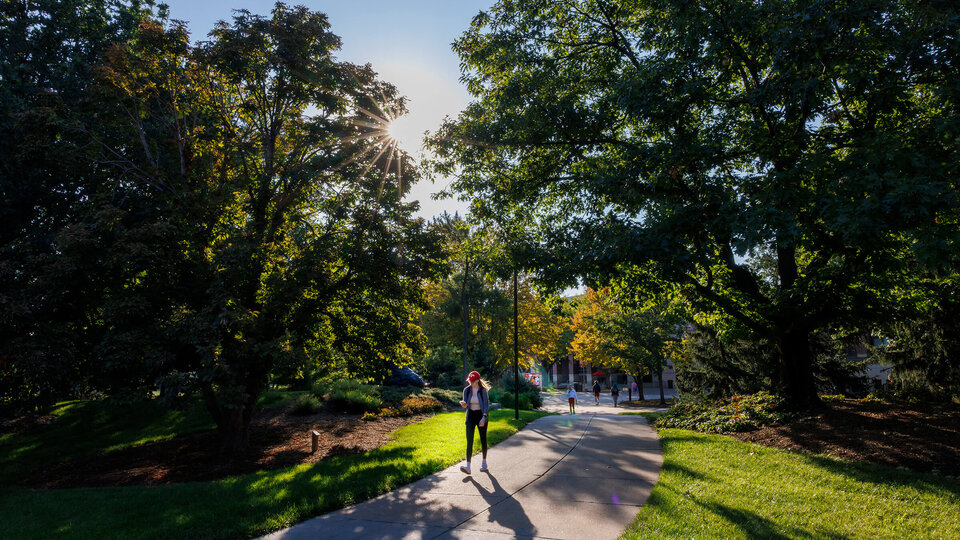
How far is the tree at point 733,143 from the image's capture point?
6.55 meters

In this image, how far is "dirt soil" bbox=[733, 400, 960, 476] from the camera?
23.4ft

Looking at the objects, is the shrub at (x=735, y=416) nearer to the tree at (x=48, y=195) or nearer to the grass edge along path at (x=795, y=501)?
the grass edge along path at (x=795, y=501)

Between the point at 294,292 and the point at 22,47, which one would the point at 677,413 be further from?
the point at 22,47

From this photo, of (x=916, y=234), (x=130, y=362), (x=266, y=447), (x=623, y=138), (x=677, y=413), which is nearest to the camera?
(x=916, y=234)

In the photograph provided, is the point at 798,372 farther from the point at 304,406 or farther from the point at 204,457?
the point at 304,406

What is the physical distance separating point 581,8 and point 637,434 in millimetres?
11607

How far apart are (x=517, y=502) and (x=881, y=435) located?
7736 mm

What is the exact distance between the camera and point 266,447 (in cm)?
1141

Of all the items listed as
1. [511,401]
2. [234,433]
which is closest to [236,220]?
[234,433]

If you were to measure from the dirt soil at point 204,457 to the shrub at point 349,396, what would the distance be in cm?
242

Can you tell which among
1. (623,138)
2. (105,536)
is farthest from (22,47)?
(623,138)

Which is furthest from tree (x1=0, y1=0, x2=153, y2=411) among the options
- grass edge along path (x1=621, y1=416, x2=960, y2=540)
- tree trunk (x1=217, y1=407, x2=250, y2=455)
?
grass edge along path (x1=621, y1=416, x2=960, y2=540)

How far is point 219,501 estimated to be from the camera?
21.0ft

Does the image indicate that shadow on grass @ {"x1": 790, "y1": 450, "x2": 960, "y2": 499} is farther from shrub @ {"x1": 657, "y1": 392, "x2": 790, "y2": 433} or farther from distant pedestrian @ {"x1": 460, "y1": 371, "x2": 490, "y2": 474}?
distant pedestrian @ {"x1": 460, "y1": 371, "x2": 490, "y2": 474}
